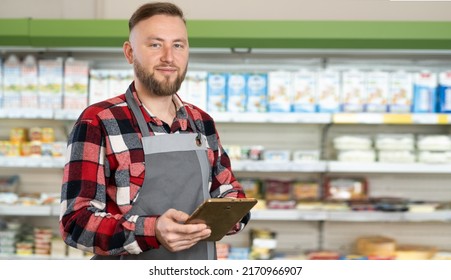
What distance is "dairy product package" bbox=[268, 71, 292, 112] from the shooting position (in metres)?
4.42

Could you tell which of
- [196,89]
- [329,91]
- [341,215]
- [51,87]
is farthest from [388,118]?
[51,87]

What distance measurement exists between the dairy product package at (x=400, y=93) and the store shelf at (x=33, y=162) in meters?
2.30

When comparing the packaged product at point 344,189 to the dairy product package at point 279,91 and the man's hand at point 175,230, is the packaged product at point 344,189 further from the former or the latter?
the man's hand at point 175,230

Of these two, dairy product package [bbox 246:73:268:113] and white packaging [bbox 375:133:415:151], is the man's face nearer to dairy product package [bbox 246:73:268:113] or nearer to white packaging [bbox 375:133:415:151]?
dairy product package [bbox 246:73:268:113]

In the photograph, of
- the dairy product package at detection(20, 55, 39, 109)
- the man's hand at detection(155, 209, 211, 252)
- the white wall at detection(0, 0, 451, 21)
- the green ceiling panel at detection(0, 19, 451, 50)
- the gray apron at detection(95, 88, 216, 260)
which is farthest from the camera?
the white wall at detection(0, 0, 451, 21)

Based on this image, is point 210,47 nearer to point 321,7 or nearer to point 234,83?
point 234,83

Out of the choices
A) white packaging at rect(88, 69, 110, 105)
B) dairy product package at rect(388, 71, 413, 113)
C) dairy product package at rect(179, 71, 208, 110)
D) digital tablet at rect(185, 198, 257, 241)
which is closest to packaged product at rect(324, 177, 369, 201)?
dairy product package at rect(388, 71, 413, 113)

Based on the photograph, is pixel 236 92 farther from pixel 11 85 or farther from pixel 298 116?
pixel 11 85

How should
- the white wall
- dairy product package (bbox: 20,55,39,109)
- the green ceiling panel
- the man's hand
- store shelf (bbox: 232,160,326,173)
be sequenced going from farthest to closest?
the white wall < dairy product package (bbox: 20,55,39,109) < store shelf (bbox: 232,160,326,173) < the green ceiling panel < the man's hand

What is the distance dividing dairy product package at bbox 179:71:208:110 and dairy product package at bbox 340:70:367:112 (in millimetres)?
955
